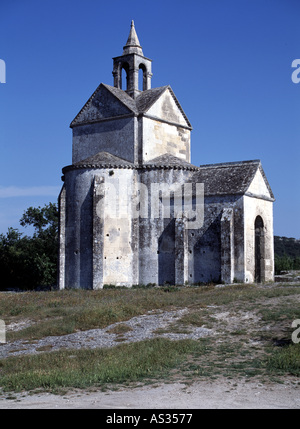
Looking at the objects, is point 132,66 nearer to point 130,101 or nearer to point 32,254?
point 130,101

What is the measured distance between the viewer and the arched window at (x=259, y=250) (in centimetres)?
3344

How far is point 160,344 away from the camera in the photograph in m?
15.3

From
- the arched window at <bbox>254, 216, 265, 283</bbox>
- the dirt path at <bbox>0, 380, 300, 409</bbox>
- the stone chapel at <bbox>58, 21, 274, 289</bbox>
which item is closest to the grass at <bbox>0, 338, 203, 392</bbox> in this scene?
the dirt path at <bbox>0, 380, 300, 409</bbox>

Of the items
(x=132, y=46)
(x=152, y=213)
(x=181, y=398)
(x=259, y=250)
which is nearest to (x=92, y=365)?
(x=181, y=398)

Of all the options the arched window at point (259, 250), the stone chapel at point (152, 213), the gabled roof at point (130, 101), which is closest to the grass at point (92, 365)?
the stone chapel at point (152, 213)

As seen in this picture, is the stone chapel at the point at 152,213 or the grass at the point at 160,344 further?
the stone chapel at the point at 152,213

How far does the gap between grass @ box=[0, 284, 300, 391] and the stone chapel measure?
657 centimetres

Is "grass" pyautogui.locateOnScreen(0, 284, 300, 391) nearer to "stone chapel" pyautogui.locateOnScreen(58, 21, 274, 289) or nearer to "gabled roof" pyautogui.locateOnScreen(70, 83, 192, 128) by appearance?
"stone chapel" pyautogui.locateOnScreen(58, 21, 274, 289)

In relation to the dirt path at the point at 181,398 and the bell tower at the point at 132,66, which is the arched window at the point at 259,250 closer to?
the bell tower at the point at 132,66

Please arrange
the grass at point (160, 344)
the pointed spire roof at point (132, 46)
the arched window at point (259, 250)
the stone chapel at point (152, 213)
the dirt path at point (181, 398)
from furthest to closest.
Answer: the pointed spire roof at point (132, 46), the arched window at point (259, 250), the stone chapel at point (152, 213), the grass at point (160, 344), the dirt path at point (181, 398)

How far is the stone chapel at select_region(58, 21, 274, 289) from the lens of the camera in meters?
31.8

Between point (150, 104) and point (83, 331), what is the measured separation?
64.4ft

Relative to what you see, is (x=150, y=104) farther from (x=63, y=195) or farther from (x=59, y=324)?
(x=59, y=324)

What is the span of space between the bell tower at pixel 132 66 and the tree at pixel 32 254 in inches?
645
